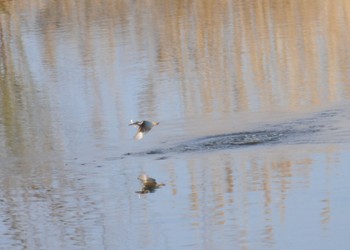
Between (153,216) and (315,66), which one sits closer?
(153,216)

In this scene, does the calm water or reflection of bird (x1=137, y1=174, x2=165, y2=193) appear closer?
A: the calm water

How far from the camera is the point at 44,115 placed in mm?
12500

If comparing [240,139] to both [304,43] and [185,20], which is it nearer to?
[304,43]

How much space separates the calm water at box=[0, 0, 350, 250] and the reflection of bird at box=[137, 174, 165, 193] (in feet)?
0.22

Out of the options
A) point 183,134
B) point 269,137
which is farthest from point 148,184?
point 183,134

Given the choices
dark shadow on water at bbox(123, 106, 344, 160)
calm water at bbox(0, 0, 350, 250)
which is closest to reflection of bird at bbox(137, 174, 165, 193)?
calm water at bbox(0, 0, 350, 250)

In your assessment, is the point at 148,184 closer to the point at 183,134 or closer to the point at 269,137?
the point at 269,137

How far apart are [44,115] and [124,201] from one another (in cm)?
422

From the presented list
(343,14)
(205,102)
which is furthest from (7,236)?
(343,14)

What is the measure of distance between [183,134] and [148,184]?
1733 mm

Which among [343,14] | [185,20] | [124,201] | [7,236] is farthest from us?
[185,20]

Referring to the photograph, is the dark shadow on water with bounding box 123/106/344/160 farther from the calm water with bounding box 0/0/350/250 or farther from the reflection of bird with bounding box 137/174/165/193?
the reflection of bird with bounding box 137/174/165/193

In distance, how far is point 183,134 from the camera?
34.8ft

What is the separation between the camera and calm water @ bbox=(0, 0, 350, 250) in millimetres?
7617
